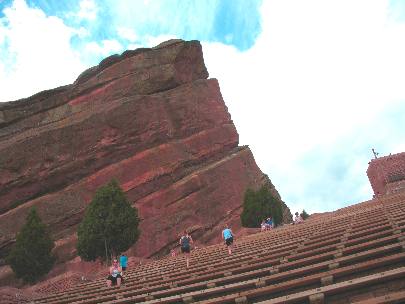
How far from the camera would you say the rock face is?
1401 inches

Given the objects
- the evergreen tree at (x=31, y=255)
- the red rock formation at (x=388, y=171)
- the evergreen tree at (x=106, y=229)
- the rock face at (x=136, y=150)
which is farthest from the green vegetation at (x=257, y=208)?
the evergreen tree at (x=31, y=255)

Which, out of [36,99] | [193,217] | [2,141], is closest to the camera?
[193,217]

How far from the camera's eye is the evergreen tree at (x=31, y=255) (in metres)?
27.5

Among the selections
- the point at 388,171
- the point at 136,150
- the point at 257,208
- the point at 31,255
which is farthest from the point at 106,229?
the point at 388,171

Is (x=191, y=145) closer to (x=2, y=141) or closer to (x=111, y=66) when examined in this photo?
(x=111, y=66)

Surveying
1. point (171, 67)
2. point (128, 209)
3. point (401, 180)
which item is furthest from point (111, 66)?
point (401, 180)

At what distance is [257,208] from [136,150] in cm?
1332

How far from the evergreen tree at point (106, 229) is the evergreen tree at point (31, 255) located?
9.42ft

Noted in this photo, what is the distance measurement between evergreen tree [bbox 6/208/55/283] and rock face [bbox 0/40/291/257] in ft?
16.0

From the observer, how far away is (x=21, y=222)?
3388 cm

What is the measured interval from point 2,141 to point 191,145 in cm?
1932

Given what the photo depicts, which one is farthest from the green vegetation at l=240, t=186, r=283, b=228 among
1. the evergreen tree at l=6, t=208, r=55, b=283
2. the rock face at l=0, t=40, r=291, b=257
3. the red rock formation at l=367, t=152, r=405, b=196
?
the evergreen tree at l=6, t=208, r=55, b=283

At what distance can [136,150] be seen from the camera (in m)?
39.1

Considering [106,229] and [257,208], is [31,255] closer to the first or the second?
[106,229]
